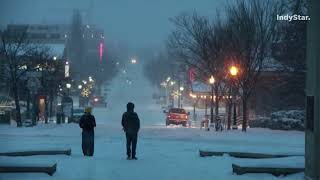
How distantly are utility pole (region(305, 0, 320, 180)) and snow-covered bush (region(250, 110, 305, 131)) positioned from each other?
30.7 m

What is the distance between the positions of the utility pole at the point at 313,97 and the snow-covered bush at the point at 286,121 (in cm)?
3075

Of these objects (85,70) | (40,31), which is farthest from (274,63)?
(40,31)

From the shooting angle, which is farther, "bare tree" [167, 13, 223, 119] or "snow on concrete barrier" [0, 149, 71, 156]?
"bare tree" [167, 13, 223, 119]

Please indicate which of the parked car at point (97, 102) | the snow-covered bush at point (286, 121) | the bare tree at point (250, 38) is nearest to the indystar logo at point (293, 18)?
the bare tree at point (250, 38)

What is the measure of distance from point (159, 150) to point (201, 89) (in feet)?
196

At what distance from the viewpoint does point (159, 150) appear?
2317 centimetres

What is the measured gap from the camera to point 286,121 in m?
44.0

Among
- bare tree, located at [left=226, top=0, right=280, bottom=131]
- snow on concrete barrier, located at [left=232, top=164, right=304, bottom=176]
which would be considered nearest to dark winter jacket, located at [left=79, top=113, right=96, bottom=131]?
snow on concrete barrier, located at [left=232, top=164, right=304, bottom=176]

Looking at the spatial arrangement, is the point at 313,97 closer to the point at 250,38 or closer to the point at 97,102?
the point at 250,38

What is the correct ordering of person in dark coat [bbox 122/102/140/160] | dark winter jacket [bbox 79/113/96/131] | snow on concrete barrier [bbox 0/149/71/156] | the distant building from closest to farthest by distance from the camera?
snow on concrete barrier [bbox 0/149/71/156] → person in dark coat [bbox 122/102/140/160] → dark winter jacket [bbox 79/113/96/131] → the distant building

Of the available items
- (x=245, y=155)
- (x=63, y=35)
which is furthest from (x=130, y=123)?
(x=63, y=35)

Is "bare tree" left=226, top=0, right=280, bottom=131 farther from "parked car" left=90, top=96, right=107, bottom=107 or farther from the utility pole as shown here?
"parked car" left=90, top=96, right=107, bottom=107

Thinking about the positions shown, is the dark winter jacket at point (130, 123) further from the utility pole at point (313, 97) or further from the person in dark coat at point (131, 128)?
the utility pole at point (313, 97)

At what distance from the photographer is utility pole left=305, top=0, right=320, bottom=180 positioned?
38.5 ft
